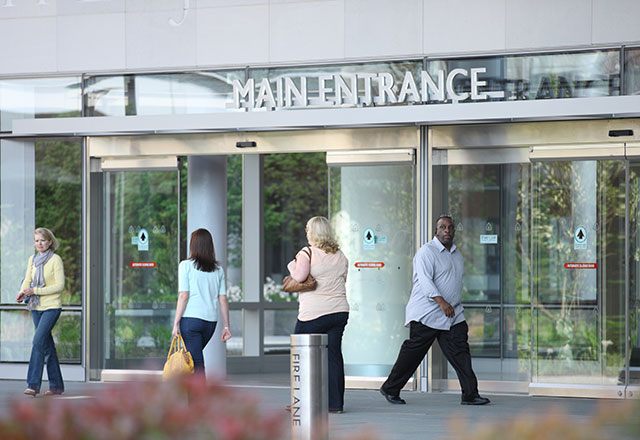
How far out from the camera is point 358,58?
1190 centimetres

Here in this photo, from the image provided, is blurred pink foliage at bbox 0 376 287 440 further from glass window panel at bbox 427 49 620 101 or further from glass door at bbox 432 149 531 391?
glass door at bbox 432 149 531 391

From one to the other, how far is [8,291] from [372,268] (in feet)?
15.9

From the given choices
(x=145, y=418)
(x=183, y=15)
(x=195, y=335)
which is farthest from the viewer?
(x=183, y=15)

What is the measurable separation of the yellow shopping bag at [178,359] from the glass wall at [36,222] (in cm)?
417

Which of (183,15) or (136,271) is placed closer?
(183,15)

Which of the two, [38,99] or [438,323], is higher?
[38,99]

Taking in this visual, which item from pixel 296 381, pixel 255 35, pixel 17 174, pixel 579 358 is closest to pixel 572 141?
pixel 579 358

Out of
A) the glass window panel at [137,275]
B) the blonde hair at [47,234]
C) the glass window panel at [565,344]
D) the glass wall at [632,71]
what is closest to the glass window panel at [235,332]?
the glass window panel at [137,275]

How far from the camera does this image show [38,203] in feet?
43.5

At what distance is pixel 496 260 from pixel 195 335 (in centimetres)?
563

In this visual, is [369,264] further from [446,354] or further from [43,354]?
[43,354]

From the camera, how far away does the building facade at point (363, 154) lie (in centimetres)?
1120

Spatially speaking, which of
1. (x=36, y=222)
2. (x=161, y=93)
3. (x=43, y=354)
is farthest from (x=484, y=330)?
(x=36, y=222)

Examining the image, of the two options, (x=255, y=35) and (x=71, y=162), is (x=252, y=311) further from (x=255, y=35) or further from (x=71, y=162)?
(x=255, y=35)
